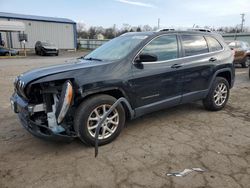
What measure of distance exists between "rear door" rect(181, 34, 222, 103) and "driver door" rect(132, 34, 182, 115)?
7.9 inches

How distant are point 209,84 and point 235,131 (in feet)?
3.98

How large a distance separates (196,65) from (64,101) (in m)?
2.80

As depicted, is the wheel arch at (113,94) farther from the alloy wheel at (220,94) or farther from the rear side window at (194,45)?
the alloy wheel at (220,94)

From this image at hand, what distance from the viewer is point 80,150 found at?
3.78m

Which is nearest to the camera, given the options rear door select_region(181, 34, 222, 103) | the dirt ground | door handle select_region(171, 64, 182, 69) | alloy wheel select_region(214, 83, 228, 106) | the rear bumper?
the dirt ground

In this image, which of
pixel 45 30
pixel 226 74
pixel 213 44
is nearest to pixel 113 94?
pixel 213 44

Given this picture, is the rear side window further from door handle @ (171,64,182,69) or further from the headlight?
the headlight

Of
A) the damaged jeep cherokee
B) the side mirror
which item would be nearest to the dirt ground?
the damaged jeep cherokee

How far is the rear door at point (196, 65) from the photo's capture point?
4855mm

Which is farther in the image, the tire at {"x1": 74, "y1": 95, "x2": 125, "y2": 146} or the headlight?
the tire at {"x1": 74, "y1": 95, "x2": 125, "y2": 146}

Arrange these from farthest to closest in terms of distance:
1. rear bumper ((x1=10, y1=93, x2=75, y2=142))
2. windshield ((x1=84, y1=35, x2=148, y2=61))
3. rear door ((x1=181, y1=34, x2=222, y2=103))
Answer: rear door ((x1=181, y1=34, x2=222, y2=103)) < windshield ((x1=84, y1=35, x2=148, y2=61)) < rear bumper ((x1=10, y1=93, x2=75, y2=142))

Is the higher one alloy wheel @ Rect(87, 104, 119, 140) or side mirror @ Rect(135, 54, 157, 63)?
side mirror @ Rect(135, 54, 157, 63)

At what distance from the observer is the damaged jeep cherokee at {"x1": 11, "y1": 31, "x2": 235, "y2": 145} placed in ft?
11.7

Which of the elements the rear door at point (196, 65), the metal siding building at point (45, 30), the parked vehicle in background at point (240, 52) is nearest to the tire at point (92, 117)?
the rear door at point (196, 65)
